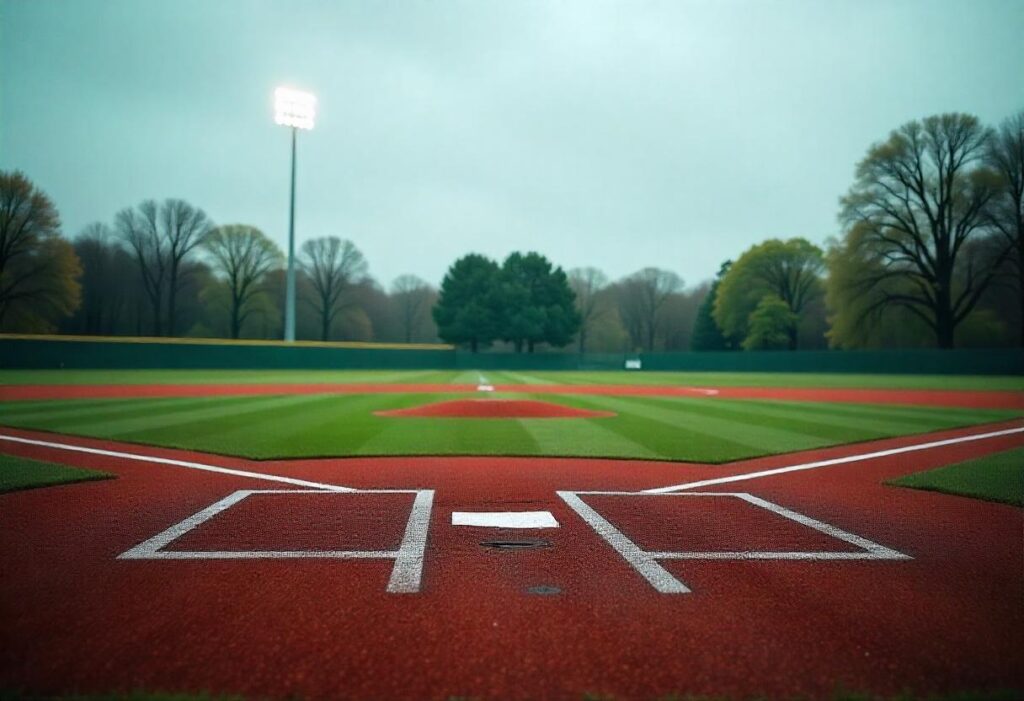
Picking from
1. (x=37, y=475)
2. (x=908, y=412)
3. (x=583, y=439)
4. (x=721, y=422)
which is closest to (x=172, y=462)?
(x=37, y=475)

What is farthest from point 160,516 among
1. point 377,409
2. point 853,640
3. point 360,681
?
point 377,409

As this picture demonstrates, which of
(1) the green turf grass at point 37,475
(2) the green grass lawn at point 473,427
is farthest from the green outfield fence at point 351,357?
(1) the green turf grass at point 37,475

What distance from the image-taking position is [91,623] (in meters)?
2.90

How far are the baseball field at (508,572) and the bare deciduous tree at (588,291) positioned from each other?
73427 mm

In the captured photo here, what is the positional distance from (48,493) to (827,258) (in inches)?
1901

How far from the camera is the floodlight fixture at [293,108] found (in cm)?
4275

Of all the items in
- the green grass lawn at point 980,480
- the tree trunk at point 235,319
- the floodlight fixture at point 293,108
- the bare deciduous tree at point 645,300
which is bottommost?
the green grass lawn at point 980,480

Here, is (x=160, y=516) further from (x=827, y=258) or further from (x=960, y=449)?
(x=827, y=258)

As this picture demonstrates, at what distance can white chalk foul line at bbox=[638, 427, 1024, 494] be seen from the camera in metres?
6.39

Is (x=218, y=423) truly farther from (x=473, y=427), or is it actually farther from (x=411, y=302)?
(x=411, y=302)

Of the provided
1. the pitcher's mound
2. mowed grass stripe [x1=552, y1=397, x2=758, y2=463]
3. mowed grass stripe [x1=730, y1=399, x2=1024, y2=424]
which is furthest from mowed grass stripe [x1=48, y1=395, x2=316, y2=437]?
mowed grass stripe [x1=730, y1=399, x2=1024, y2=424]

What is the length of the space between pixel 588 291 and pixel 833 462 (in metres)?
76.5

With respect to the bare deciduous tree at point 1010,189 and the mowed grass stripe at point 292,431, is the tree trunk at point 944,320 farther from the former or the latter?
the mowed grass stripe at point 292,431

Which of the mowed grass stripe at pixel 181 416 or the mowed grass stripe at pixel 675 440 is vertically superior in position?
the mowed grass stripe at pixel 675 440
